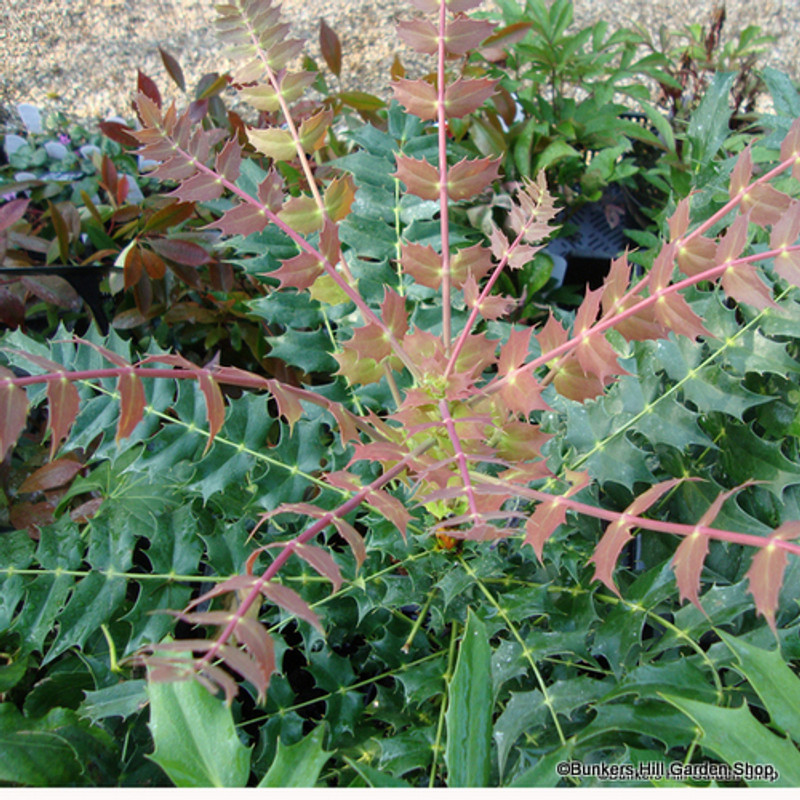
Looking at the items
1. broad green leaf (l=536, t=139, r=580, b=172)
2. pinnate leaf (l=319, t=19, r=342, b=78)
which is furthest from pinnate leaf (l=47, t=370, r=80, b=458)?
pinnate leaf (l=319, t=19, r=342, b=78)

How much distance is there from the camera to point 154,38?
4.92 feet

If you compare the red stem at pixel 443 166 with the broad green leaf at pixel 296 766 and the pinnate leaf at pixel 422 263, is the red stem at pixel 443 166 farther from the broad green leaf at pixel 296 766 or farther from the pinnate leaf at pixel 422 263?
the broad green leaf at pixel 296 766

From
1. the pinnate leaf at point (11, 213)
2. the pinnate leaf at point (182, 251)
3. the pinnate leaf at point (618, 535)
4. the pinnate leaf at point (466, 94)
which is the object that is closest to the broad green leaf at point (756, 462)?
the pinnate leaf at point (618, 535)

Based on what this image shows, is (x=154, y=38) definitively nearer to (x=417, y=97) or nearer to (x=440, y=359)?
(x=417, y=97)

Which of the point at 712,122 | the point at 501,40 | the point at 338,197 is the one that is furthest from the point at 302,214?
the point at 501,40

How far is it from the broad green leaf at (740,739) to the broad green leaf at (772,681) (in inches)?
0.6

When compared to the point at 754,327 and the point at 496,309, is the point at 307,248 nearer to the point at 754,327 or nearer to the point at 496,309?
the point at 496,309

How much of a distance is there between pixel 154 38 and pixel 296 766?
5.23 feet

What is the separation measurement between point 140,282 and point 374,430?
483 millimetres

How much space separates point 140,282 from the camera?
832mm

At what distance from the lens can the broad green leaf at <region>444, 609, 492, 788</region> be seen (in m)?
0.37

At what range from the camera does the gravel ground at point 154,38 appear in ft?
4.09

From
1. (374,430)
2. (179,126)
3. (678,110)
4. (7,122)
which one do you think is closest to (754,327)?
(374,430)

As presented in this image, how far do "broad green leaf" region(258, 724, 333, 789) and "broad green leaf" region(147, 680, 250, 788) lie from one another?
2 centimetres
